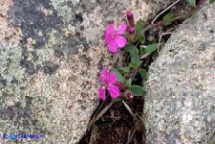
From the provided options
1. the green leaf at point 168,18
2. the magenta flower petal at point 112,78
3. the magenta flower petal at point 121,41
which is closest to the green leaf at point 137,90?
the magenta flower petal at point 112,78

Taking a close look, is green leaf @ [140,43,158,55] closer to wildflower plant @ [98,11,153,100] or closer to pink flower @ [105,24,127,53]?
wildflower plant @ [98,11,153,100]

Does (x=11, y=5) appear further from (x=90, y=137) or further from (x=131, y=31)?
(x=90, y=137)

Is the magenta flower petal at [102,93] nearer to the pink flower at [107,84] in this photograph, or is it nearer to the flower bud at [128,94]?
the pink flower at [107,84]

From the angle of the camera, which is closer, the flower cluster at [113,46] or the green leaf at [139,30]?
the flower cluster at [113,46]

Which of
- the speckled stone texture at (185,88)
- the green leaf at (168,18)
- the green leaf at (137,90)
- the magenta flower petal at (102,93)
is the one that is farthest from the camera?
the green leaf at (168,18)

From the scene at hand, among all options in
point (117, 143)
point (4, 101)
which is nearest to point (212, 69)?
point (117, 143)

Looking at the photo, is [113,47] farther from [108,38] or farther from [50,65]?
[50,65]

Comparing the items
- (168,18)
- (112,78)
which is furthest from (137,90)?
(168,18)

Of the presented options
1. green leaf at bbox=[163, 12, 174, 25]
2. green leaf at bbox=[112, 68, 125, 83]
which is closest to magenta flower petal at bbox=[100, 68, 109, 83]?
green leaf at bbox=[112, 68, 125, 83]
